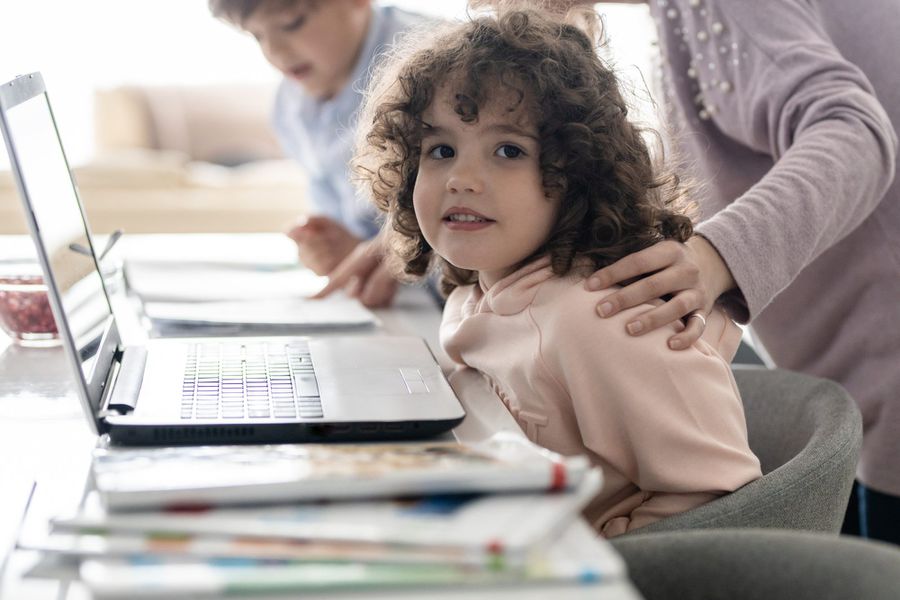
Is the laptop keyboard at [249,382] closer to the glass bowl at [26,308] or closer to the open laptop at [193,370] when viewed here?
the open laptop at [193,370]

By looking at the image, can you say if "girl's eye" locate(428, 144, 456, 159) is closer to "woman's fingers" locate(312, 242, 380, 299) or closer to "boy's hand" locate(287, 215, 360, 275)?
"woman's fingers" locate(312, 242, 380, 299)

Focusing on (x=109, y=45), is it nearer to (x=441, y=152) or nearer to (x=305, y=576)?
(x=441, y=152)

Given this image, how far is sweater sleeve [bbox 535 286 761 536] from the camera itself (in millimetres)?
914

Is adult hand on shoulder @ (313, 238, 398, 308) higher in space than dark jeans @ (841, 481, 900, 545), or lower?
higher

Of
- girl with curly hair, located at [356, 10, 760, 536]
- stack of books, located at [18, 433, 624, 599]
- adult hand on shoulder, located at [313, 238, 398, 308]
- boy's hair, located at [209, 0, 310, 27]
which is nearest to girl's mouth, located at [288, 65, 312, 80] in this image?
boy's hair, located at [209, 0, 310, 27]

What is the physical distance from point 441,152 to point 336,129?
874 mm

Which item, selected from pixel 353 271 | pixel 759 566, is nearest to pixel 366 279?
pixel 353 271

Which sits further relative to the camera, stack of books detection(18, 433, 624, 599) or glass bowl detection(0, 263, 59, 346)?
glass bowl detection(0, 263, 59, 346)

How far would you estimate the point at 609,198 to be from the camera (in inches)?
42.3

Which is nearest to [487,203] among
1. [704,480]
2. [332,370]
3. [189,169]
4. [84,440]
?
[332,370]

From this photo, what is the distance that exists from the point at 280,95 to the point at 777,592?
5.63 feet

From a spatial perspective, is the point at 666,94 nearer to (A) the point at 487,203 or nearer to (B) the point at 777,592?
(A) the point at 487,203

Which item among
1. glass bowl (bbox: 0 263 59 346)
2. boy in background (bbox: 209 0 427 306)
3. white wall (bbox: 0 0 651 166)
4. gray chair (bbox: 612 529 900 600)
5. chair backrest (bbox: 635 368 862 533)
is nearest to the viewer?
gray chair (bbox: 612 529 900 600)

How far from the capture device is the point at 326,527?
2.03 ft
